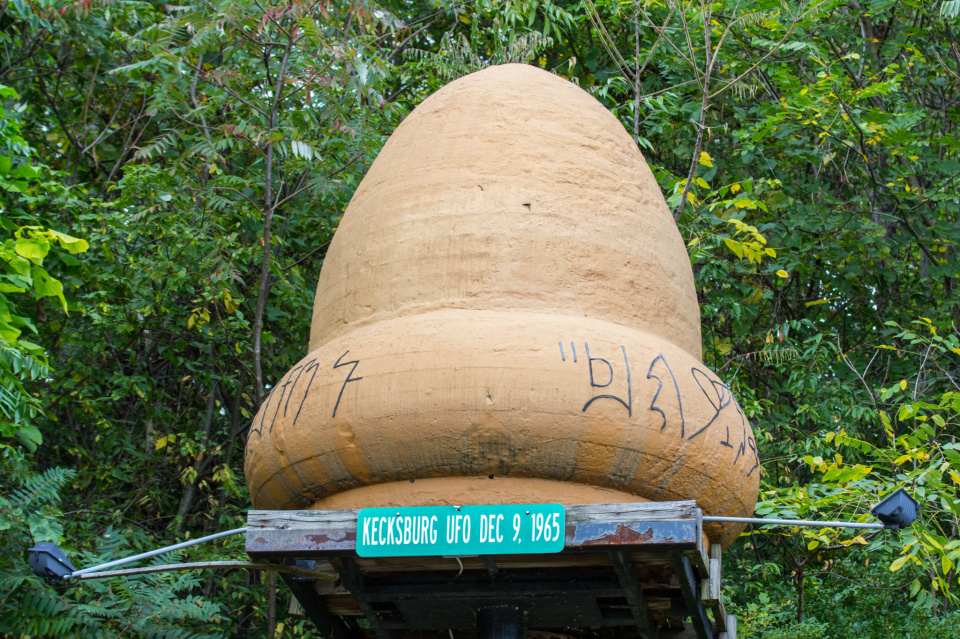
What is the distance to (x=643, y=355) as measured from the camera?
16.5 feet

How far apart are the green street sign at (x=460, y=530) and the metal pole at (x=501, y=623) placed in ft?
3.17

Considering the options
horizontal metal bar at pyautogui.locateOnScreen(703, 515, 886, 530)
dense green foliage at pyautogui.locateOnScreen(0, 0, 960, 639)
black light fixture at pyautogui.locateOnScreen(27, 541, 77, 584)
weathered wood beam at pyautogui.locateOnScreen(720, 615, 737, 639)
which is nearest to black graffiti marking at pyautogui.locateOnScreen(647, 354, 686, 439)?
horizontal metal bar at pyautogui.locateOnScreen(703, 515, 886, 530)

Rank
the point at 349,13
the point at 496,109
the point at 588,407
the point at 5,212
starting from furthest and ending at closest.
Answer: the point at 349,13 < the point at 5,212 < the point at 496,109 < the point at 588,407

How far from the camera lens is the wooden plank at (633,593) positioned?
4.63 metres

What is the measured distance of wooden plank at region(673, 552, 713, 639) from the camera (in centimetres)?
472

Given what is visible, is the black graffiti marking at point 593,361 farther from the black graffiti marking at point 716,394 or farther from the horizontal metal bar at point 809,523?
the horizontal metal bar at point 809,523

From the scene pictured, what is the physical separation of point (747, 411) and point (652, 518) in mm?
5346

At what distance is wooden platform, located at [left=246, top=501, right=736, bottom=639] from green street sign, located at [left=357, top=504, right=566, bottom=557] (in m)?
0.08

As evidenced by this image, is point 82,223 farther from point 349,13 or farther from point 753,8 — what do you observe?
point 753,8

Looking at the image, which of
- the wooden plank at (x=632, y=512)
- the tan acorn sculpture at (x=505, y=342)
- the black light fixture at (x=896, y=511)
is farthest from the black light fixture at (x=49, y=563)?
the black light fixture at (x=896, y=511)

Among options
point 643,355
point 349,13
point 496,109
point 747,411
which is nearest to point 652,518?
point 643,355

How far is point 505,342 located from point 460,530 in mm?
902

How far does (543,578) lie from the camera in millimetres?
5184

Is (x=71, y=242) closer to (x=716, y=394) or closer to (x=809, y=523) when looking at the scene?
(x=716, y=394)
